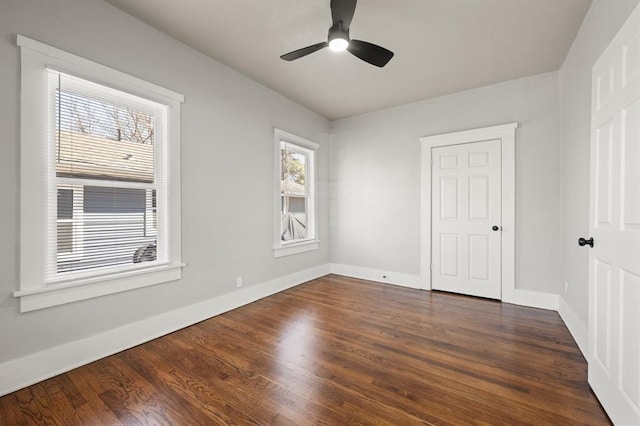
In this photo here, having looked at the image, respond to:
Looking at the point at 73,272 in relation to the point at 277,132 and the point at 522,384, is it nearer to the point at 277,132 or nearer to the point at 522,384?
the point at 277,132

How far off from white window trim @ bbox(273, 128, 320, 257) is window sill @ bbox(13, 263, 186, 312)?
1.46m

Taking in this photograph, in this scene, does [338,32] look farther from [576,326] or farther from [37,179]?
[576,326]

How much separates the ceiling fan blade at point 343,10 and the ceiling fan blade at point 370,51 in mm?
161

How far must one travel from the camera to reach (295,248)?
433cm

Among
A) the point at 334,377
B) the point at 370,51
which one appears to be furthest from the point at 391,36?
the point at 334,377

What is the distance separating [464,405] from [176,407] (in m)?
1.72

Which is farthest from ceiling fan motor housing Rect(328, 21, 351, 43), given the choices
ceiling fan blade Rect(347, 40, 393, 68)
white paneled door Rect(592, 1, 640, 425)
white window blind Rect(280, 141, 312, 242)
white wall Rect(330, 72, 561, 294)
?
white wall Rect(330, 72, 561, 294)

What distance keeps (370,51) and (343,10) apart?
1.30 ft

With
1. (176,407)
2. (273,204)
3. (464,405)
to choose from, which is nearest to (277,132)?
(273,204)

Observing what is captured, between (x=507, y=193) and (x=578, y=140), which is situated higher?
(x=578, y=140)

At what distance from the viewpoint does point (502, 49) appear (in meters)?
2.85

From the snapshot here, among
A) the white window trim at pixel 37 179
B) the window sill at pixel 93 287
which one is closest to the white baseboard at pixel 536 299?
the window sill at pixel 93 287

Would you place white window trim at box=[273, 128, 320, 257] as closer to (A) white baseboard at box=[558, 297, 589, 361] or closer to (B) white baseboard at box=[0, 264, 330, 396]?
(B) white baseboard at box=[0, 264, 330, 396]

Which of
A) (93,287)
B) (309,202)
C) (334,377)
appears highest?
(309,202)
